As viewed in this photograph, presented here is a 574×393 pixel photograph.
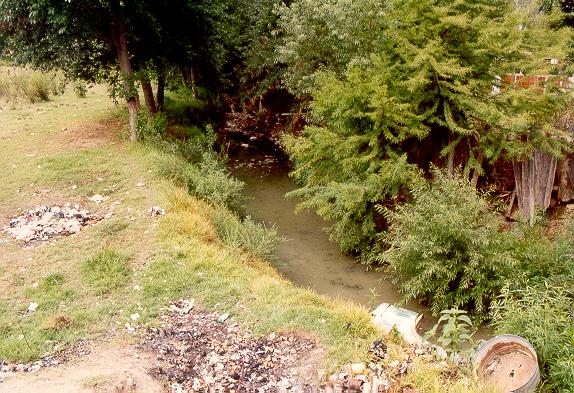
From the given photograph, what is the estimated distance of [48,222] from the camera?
8562 millimetres

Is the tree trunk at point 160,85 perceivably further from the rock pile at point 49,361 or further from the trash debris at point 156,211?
the rock pile at point 49,361

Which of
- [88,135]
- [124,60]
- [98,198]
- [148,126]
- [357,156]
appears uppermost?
[124,60]

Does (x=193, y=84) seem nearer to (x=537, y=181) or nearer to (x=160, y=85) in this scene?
(x=160, y=85)

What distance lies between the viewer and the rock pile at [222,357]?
521cm

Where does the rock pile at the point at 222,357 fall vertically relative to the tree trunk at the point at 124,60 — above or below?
below

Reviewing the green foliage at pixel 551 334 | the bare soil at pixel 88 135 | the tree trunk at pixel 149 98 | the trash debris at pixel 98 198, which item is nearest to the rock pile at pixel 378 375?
the green foliage at pixel 551 334

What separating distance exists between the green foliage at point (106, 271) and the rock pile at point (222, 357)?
114 cm

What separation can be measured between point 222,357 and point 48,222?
472cm

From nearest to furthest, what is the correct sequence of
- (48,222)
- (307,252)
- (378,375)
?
1. (378,375)
2. (48,222)
3. (307,252)

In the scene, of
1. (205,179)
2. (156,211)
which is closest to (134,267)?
(156,211)

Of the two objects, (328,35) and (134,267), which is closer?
(134,267)

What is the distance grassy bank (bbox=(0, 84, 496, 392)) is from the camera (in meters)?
5.95

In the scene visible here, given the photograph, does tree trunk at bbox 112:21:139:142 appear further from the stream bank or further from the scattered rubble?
the scattered rubble

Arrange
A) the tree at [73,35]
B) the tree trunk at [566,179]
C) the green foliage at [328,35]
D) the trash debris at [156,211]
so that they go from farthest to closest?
the green foliage at [328,35], the tree at [73,35], the tree trunk at [566,179], the trash debris at [156,211]
